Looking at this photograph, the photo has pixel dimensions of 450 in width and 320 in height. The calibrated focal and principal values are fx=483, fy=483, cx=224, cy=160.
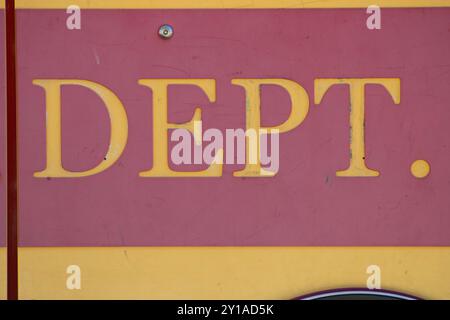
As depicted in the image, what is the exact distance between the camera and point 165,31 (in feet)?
4.42

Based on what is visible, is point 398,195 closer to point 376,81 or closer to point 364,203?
point 364,203

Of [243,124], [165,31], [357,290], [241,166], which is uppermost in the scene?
[165,31]

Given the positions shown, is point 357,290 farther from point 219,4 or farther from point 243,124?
point 219,4

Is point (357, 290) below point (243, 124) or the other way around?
below

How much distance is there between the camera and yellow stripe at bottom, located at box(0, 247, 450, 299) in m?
1.36

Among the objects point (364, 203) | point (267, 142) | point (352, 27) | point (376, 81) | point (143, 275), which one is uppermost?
point (352, 27)

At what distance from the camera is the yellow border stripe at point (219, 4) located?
135 cm

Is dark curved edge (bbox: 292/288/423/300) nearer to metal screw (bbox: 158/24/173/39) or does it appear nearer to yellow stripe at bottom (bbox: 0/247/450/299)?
yellow stripe at bottom (bbox: 0/247/450/299)

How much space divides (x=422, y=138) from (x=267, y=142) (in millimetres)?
428

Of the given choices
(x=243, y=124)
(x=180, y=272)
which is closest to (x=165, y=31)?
(x=243, y=124)

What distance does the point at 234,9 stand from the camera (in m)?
1.35

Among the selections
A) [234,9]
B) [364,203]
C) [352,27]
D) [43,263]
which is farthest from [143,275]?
[352,27]

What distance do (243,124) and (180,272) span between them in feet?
1.49

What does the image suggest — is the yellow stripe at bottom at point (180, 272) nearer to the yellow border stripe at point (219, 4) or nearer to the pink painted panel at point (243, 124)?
the pink painted panel at point (243, 124)
